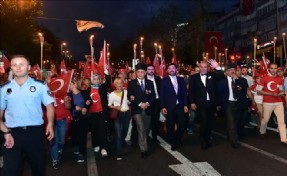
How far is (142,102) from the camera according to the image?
31.9 feet

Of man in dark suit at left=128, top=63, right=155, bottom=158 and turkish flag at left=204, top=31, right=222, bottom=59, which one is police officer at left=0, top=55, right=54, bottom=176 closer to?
man in dark suit at left=128, top=63, right=155, bottom=158

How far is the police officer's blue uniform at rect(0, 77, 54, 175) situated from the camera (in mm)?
5320

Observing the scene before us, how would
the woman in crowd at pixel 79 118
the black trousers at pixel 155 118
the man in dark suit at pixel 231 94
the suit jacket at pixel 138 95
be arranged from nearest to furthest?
the woman in crowd at pixel 79 118, the suit jacket at pixel 138 95, the man in dark suit at pixel 231 94, the black trousers at pixel 155 118

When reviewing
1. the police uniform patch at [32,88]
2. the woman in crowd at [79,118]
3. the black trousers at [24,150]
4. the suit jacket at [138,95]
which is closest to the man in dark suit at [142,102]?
the suit jacket at [138,95]

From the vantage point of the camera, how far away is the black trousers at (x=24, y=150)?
17.4 ft

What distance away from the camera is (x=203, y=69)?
10594 mm

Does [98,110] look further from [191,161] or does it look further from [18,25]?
[18,25]

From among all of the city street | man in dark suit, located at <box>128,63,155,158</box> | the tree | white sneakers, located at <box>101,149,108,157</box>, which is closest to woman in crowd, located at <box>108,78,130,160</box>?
man in dark suit, located at <box>128,63,155,158</box>

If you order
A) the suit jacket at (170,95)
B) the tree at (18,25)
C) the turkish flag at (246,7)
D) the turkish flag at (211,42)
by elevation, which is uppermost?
the turkish flag at (246,7)

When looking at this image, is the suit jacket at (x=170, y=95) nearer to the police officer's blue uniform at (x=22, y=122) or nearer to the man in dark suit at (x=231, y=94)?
the man in dark suit at (x=231, y=94)

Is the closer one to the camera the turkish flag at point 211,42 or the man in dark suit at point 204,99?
the man in dark suit at point 204,99

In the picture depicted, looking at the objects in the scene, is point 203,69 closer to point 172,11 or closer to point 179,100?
point 179,100

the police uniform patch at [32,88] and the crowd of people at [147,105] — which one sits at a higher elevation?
the police uniform patch at [32,88]

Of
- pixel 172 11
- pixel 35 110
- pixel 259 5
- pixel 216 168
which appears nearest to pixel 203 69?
pixel 216 168
